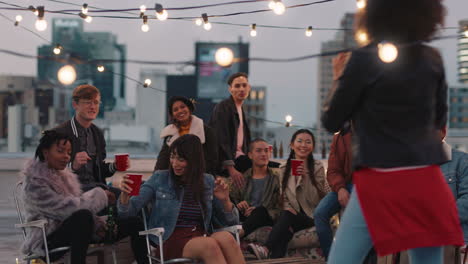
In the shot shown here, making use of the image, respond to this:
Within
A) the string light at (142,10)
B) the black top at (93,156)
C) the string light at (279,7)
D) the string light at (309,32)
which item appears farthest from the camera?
the string light at (309,32)

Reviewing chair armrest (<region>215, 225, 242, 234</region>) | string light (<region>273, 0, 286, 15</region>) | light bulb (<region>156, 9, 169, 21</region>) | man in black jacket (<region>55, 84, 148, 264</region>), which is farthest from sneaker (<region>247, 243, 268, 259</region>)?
light bulb (<region>156, 9, 169, 21</region>)

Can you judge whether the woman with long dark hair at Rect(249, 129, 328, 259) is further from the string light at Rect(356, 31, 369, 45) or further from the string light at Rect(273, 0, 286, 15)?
the string light at Rect(356, 31, 369, 45)

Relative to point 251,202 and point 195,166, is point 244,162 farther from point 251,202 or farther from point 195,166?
point 195,166

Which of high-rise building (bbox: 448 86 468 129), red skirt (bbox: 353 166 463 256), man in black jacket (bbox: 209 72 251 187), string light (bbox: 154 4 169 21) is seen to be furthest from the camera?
string light (bbox: 154 4 169 21)

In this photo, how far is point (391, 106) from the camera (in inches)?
79.6

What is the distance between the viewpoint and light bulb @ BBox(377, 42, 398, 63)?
2.04m

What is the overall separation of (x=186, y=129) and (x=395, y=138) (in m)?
3.69

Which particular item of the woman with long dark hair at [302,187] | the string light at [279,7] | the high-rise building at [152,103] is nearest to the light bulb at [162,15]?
the string light at [279,7]

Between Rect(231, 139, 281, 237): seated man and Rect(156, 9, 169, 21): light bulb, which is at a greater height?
Rect(156, 9, 169, 21): light bulb

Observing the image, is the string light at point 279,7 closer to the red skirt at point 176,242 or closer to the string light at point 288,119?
the string light at point 288,119

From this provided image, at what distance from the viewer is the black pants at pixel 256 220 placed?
5.53m

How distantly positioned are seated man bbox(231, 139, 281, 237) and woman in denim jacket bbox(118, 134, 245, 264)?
1.03 meters

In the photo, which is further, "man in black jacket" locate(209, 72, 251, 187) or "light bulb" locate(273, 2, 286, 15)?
"light bulb" locate(273, 2, 286, 15)

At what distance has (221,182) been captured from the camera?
14.5ft
